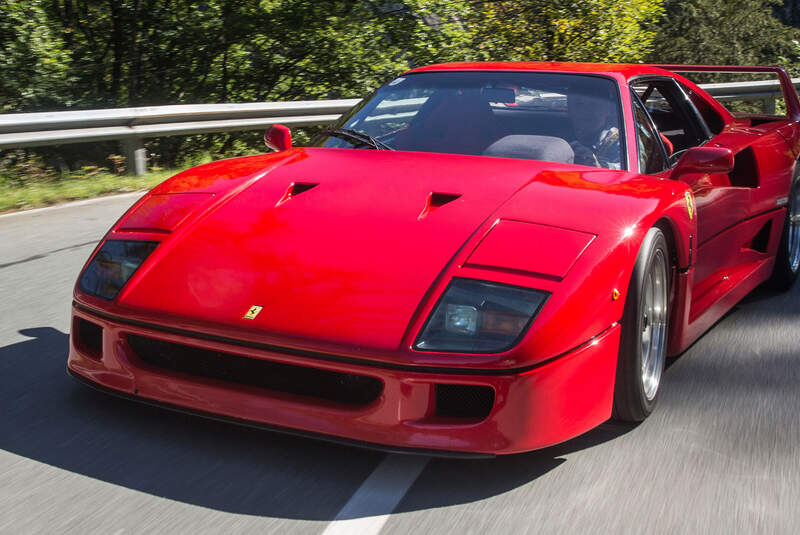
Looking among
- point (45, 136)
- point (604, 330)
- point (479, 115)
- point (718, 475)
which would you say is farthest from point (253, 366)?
point (45, 136)

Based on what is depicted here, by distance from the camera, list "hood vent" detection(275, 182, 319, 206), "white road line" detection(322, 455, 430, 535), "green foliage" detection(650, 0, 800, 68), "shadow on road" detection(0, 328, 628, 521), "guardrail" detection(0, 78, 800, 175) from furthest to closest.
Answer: "green foliage" detection(650, 0, 800, 68) → "guardrail" detection(0, 78, 800, 175) → "hood vent" detection(275, 182, 319, 206) → "shadow on road" detection(0, 328, 628, 521) → "white road line" detection(322, 455, 430, 535)

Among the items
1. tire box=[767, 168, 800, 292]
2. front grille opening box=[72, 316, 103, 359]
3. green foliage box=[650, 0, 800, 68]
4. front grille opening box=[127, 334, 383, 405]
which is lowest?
green foliage box=[650, 0, 800, 68]

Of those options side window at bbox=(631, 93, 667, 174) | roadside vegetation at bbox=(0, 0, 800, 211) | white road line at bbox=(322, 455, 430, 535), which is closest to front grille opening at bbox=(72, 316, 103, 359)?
white road line at bbox=(322, 455, 430, 535)

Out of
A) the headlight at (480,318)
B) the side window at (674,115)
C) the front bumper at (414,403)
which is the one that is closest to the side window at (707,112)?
the side window at (674,115)

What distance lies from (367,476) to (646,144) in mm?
1864

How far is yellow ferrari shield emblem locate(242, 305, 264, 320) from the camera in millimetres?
2613

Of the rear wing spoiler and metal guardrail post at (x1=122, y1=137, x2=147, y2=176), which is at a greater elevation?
the rear wing spoiler

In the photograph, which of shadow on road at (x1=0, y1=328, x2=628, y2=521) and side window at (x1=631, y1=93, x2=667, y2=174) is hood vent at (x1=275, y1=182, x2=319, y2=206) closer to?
shadow on road at (x1=0, y1=328, x2=628, y2=521)

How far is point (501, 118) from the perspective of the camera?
12.7 feet

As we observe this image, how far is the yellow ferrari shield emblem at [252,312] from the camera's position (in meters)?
2.61

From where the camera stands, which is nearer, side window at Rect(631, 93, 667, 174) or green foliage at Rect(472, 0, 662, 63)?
side window at Rect(631, 93, 667, 174)

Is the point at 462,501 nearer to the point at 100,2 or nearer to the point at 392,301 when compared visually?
the point at 392,301

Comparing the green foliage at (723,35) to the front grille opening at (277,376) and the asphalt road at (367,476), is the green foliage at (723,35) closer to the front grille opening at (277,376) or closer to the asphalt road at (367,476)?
the asphalt road at (367,476)

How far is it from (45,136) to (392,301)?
237 inches
